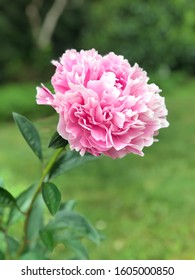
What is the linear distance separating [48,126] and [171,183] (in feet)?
10.9

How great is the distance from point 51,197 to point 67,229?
32cm

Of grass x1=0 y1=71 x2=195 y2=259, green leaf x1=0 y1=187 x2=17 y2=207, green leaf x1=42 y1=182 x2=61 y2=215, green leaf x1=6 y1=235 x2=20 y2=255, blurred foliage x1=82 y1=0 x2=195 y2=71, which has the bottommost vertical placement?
green leaf x1=42 y1=182 x2=61 y2=215

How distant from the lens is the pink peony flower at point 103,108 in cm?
97

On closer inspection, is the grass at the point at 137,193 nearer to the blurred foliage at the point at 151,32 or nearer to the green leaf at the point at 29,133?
the green leaf at the point at 29,133

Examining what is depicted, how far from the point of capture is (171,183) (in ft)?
14.9

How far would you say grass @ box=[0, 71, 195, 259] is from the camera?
3.35 meters

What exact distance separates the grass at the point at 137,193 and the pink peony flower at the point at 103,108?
230 cm

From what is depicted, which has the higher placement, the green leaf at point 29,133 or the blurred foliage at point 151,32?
the blurred foliage at point 151,32

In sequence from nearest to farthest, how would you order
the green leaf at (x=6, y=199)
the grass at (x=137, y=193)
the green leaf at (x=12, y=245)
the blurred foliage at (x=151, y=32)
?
the green leaf at (x=6, y=199) → the green leaf at (x=12, y=245) → the grass at (x=137, y=193) → the blurred foliage at (x=151, y=32)

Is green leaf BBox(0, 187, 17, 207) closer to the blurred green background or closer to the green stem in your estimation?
the green stem

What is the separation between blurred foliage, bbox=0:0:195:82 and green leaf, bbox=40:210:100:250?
8840mm

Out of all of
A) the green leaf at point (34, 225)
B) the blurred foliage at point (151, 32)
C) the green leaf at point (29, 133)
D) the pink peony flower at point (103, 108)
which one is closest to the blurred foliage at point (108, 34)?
the blurred foliage at point (151, 32)

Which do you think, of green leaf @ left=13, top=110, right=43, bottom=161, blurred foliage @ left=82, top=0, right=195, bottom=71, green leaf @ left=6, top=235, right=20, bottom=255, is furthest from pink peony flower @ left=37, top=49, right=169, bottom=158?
blurred foliage @ left=82, top=0, right=195, bottom=71

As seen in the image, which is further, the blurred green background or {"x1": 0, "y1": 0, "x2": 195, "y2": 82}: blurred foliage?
{"x1": 0, "y1": 0, "x2": 195, "y2": 82}: blurred foliage
